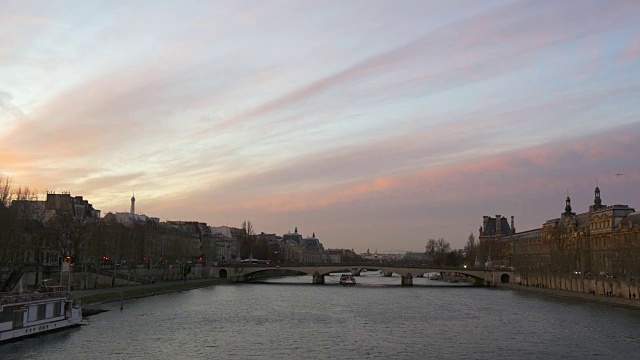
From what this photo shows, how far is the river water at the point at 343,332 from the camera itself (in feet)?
149

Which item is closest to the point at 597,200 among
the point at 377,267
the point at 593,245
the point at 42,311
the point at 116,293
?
the point at 593,245

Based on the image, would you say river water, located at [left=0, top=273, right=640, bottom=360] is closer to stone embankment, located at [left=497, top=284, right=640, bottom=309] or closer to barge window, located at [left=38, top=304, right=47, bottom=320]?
barge window, located at [left=38, top=304, right=47, bottom=320]

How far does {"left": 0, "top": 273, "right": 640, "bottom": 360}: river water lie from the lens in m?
45.5

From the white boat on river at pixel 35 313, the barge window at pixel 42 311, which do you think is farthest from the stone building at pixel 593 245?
the barge window at pixel 42 311

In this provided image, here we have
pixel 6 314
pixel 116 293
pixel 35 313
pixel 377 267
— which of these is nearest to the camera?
pixel 6 314

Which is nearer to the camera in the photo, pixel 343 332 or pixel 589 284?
pixel 343 332

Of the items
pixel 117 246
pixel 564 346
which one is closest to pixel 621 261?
pixel 564 346

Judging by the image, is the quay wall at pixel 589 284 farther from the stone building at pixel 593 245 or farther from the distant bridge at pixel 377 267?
the distant bridge at pixel 377 267

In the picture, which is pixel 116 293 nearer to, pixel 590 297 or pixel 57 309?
pixel 57 309

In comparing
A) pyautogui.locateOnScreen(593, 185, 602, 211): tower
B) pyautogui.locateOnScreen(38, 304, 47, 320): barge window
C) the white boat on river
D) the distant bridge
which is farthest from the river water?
pyautogui.locateOnScreen(593, 185, 602, 211): tower

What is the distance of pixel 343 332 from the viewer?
56562 mm

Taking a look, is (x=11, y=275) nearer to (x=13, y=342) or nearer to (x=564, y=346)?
(x=13, y=342)

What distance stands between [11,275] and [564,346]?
182 feet

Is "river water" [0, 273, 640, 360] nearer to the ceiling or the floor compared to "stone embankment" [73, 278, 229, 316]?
nearer to the floor
